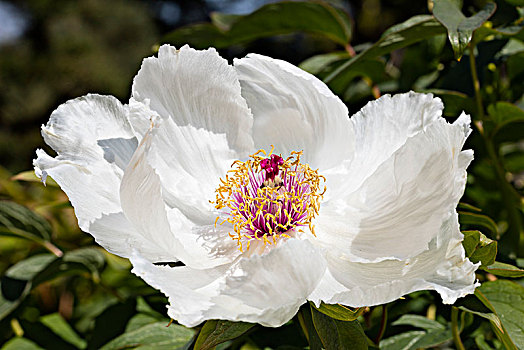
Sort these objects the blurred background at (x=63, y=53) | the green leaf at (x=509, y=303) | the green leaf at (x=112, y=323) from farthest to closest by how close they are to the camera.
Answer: the blurred background at (x=63, y=53) < the green leaf at (x=112, y=323) < the green leaf at (x=509, y=303)

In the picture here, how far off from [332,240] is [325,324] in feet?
0.43

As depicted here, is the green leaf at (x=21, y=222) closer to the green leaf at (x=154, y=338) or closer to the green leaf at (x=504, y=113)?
the green leaf at (x=154, y=338)

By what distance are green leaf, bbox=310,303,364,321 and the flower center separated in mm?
157

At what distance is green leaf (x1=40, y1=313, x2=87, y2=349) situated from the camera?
3.06 ft

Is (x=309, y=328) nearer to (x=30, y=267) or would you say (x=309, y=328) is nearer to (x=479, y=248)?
(x=479, y=248)

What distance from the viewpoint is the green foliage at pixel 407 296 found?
0.60 m

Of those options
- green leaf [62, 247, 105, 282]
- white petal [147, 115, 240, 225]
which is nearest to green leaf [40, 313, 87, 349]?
green leaf [62, 247, 105, 282]

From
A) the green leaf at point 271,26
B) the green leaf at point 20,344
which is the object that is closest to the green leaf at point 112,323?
the green leaf at point 20,344

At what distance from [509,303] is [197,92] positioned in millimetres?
425

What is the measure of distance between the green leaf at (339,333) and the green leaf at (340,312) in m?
0.02

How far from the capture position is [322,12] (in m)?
0.88

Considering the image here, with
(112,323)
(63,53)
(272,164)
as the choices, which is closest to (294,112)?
(272,164)

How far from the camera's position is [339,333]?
55 cm

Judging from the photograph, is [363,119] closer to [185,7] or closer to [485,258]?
[485,258]
